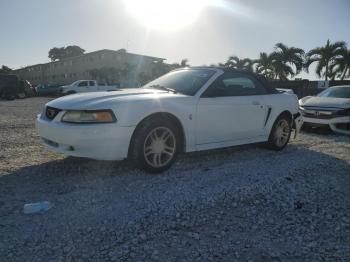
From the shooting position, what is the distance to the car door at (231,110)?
4.58 metres

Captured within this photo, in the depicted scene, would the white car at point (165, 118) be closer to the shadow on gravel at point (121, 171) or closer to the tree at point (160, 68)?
the shadow on gravel at point (121, 171)

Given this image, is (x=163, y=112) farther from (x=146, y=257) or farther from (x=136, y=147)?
(x=146, y=257)

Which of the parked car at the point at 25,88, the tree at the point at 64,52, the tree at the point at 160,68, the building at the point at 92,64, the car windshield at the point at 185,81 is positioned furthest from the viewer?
the tree at the point at 64,52

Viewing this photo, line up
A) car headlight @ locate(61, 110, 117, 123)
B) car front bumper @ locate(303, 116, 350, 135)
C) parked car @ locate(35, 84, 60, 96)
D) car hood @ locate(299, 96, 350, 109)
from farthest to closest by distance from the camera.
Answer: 1. parked car @ locate(35, 84, 60, 96)
2. car hood @ locate(299, 96, 350, 109)
3. car front bumper @ locate(303, 116, 350, 135)
4. car headlight @ locate(61, 110, 117, 123)

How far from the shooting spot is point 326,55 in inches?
997

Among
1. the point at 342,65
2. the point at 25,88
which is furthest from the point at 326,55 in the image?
the point at 25,88

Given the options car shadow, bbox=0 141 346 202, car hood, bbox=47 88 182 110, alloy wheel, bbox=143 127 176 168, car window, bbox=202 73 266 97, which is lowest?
car shadow, bbox=0 141 346 202

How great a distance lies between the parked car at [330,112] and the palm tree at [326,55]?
1840 centimetres

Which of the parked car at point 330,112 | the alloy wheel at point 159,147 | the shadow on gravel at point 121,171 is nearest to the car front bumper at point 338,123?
the parked car at point 330,112

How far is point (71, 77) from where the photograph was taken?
48.9 meters

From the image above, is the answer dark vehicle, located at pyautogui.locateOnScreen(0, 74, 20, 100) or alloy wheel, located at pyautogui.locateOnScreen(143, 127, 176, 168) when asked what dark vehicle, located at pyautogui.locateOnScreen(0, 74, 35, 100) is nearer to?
dark vehicle, located at pyautogui.locateOnScreen(0, 74, 20, 100)

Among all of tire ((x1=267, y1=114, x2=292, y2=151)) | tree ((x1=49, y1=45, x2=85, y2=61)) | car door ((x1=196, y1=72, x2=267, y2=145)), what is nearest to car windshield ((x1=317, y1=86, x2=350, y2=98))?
tire ((x1=267, y1=114, x2=292, y2=151))

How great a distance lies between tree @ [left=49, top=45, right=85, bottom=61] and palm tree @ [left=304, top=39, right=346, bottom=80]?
59.2 metres

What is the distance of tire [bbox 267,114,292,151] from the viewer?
575 cm
